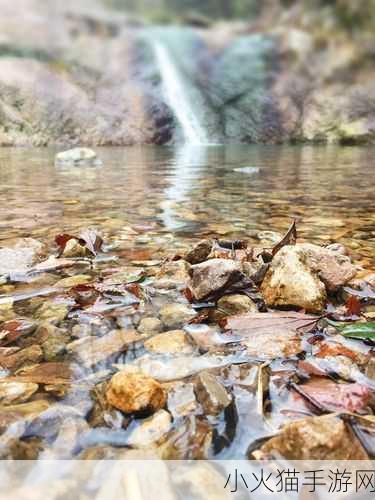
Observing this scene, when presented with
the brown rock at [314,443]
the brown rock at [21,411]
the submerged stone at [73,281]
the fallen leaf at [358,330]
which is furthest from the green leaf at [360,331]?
the submerged stone at [73,281]

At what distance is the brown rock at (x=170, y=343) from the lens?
2.09 ft

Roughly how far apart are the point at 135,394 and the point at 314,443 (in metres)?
0.21

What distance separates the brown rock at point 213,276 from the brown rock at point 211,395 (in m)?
0.27

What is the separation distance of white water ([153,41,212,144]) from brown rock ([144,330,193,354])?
1072cm

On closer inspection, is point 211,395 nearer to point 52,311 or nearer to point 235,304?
point 235,304

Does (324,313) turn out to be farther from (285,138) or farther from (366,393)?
(285,138)

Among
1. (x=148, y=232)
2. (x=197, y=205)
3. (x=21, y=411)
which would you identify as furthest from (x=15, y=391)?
(x=197, y=205)

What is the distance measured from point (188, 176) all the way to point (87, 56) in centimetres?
1120

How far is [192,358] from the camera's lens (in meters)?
0.62

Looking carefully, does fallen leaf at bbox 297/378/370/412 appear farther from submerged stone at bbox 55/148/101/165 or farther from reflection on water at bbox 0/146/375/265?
submerged stone at bbox 55/148/101/165

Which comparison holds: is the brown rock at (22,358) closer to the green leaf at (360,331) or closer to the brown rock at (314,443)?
the brown rock at (314,443)

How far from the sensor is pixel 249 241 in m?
1.34

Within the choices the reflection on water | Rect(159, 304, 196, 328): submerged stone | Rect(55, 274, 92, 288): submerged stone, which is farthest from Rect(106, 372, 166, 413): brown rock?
the reflection on water

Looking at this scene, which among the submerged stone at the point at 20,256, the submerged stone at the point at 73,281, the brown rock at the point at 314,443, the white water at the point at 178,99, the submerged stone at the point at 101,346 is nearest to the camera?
the brown rock at the point at 314,443
